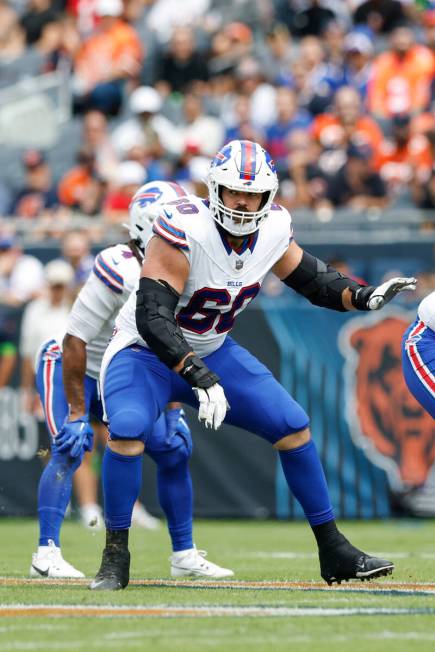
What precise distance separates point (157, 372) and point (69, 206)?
28.4 feet

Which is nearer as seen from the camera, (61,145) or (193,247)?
(193,247)

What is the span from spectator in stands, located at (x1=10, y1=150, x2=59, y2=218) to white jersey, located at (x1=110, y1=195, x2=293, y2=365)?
28.3 ft

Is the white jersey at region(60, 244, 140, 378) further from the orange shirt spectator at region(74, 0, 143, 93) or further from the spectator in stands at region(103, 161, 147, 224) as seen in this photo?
the orange shirt spectator at region(74, 0, 143, 93)

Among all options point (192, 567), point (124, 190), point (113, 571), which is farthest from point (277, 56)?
point (113, 571)

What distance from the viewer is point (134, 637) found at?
14.0 ft

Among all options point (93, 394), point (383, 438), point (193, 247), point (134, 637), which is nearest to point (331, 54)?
point (383, 438)

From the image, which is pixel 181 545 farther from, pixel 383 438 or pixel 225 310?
pixel 383 438

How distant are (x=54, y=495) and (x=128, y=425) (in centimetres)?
132

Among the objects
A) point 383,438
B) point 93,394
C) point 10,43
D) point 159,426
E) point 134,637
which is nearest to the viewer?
point 134,637

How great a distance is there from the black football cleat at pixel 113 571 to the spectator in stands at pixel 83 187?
835 cm

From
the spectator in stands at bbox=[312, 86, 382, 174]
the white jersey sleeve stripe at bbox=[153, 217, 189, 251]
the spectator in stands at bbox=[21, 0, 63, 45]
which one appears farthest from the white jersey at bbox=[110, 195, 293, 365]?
the spectator in stands at bbox=[21, 0, 63, 45]

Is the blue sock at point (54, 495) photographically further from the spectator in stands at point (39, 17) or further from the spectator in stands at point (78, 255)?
the spectator in stands at point (39, 17)

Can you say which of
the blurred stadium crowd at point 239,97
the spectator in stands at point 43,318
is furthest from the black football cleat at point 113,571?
the blurred stadium crowd at point 239,97

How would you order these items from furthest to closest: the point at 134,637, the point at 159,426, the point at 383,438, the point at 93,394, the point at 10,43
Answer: the point at 10,43
the point at 383,438
the point at 93,394
the point at 159,426
the point at 134,637
